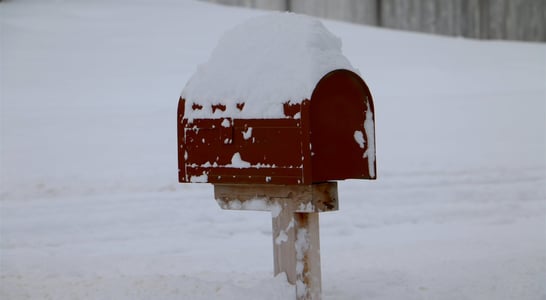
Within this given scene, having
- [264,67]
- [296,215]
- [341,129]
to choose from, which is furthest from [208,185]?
[341,129]

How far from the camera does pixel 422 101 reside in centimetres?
858

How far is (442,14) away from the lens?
360 inches

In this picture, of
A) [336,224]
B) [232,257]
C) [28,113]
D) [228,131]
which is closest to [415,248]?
[336,224]

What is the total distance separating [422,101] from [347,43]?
1.34 meters

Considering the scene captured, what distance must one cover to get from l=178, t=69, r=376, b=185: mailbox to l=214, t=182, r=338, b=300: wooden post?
0.47 feet

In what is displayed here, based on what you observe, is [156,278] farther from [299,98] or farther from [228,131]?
[299,98]

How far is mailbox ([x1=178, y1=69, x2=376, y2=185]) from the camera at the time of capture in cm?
368

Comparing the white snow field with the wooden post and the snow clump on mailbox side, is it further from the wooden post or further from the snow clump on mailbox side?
the snow clump on mailbox side

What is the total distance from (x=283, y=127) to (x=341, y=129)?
0.30 m

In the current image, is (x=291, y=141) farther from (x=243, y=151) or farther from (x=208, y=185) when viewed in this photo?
(x=208, y=185)

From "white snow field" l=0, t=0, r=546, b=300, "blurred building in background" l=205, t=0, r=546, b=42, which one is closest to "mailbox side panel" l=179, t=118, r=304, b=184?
"white snow field" l=0, t=0, r=546, b=300

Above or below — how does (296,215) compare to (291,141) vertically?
below

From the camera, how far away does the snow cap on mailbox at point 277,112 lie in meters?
3.70

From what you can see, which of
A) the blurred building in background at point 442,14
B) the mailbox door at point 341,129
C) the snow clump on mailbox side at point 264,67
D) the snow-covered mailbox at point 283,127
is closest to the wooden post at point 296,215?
the snow-covered mailbox at point 283,127
